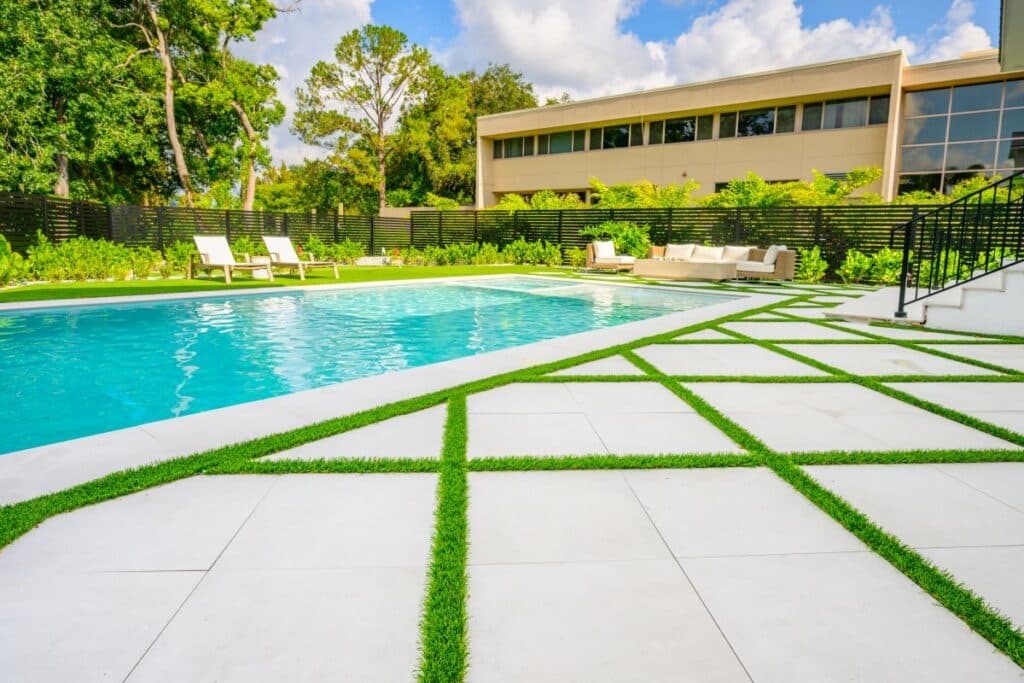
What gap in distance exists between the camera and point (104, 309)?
27.2 feet

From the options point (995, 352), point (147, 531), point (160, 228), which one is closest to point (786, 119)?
point (995, 352)

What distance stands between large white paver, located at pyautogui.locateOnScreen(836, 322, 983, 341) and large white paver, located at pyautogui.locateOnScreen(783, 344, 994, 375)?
0.62 metres

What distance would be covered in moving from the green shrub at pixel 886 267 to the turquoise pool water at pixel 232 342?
486 centimetres

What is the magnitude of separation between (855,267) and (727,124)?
11.5 metres

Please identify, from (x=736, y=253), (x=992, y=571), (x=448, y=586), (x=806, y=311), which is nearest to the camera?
(x=448, y=586)

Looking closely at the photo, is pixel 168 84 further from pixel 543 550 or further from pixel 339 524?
pixel 543 550

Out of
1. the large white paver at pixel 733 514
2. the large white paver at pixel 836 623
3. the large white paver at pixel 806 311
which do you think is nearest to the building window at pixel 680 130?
the large white paver at pixel 806 311

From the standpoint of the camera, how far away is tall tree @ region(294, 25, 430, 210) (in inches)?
1245

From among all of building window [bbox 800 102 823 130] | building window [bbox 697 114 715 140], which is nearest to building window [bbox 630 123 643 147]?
building window [bbox 697 114 715 140]

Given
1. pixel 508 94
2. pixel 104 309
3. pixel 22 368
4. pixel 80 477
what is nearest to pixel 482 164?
pixel 508 94

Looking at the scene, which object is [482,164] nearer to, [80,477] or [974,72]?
[974,72]

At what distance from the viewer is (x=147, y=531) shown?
200 centimetres

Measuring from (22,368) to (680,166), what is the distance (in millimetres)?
22967

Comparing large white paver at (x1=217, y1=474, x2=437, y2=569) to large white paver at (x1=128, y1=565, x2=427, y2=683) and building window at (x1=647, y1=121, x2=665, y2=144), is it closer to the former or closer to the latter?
large white paver at (x1=128, y1=565, x2=427, y2=683)
